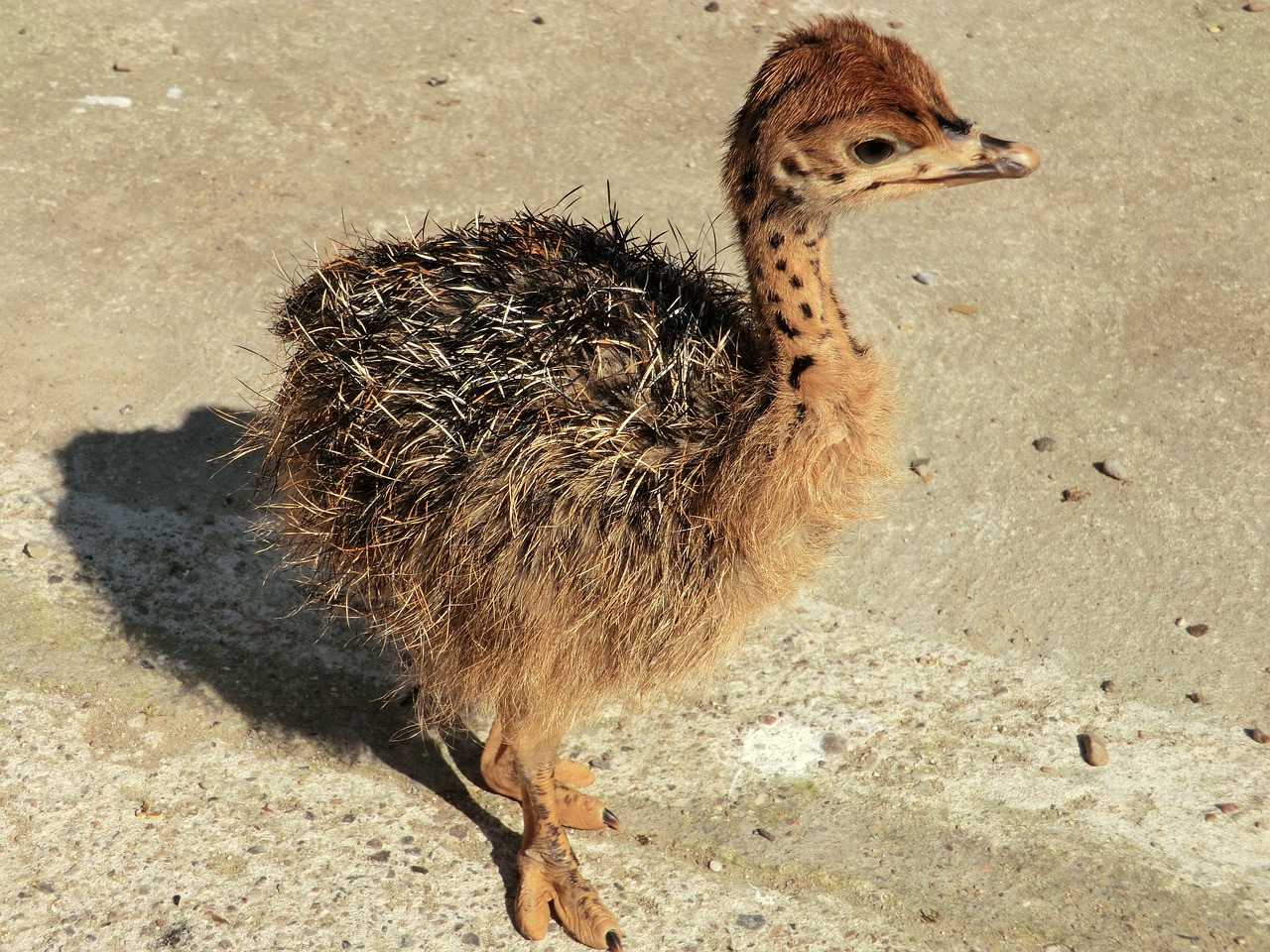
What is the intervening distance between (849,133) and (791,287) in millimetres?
355

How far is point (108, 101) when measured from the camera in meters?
6.01

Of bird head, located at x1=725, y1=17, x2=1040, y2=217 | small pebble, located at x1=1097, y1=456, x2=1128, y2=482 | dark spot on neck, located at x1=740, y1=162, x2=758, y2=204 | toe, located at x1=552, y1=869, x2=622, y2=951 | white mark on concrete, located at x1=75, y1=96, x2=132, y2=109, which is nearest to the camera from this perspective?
bird head, located at x1=725, y1=17, x2=1040, y2=217

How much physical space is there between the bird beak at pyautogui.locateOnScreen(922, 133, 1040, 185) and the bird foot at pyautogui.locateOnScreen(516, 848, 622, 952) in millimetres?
2033

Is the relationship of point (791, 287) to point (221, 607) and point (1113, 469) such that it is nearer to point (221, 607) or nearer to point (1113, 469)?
point (221, 607)

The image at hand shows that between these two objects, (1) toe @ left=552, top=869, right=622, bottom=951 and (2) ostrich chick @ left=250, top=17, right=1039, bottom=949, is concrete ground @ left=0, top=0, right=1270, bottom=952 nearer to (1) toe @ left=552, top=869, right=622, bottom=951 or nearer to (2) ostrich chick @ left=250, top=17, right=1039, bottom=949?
(1) toe @ left=552, top=869, right=622, bottom=951

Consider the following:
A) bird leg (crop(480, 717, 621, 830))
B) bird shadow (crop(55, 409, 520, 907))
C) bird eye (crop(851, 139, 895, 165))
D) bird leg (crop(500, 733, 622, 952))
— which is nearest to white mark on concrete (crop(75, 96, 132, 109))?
bird shadow (crop(55, 409, 520, 907))

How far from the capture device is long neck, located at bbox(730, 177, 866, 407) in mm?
2783

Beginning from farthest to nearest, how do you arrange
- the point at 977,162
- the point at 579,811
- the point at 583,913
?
the point at 579,811 → the point at 583,913 → the point at 977,162

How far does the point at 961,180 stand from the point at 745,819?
1.94 meters

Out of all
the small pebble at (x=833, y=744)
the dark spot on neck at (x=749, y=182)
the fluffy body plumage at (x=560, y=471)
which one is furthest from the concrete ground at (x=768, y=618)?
the dark spot on neck at (x=749, y=182)

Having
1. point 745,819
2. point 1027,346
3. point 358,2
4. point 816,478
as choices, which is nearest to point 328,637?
point 745,819

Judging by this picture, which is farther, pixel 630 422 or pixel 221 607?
pixel 221 607

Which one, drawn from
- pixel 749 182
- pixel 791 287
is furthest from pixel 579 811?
pixel 749 182

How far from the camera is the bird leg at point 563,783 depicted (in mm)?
3674
